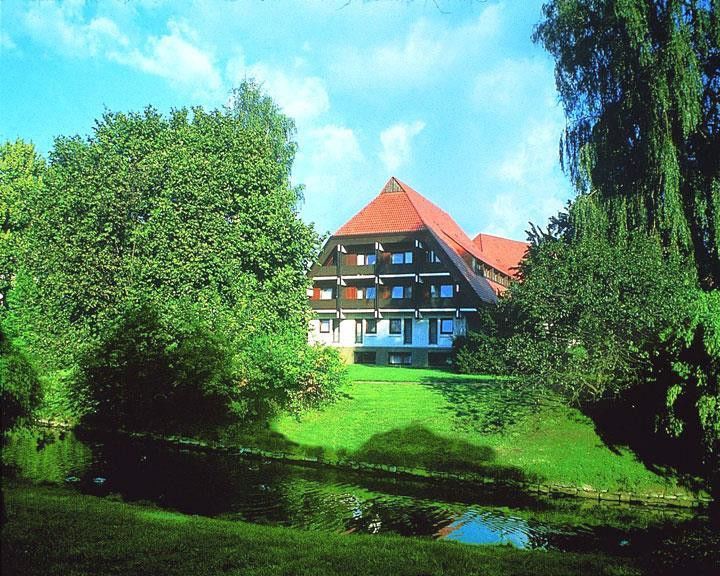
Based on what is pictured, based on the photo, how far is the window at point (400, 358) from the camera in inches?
2039

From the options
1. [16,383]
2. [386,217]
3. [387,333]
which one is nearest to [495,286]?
[387,333]

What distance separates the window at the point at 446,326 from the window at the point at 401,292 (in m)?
3.55

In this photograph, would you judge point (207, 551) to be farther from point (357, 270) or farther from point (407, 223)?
point (357, 270)

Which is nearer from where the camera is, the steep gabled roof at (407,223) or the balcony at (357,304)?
the steep gabled roof at (407,223)

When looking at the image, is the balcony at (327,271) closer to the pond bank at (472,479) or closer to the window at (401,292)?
the window at (401,292)

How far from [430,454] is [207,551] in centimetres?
1426

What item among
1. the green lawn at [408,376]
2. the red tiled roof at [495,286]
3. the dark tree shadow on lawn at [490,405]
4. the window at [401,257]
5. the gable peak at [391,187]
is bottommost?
the dark tree shadow on lawn at [490,405]

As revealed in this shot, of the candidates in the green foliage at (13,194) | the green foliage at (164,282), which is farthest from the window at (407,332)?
the green foliage at (13,194)

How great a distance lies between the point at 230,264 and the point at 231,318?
2.64m

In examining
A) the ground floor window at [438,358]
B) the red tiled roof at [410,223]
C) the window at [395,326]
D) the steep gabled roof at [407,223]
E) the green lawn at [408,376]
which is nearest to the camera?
the green lawn at [408,376]

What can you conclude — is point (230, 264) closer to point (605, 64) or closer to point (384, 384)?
point (384, 384)

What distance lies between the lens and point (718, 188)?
25.7 metres

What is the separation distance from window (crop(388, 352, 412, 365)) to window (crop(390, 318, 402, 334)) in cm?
189

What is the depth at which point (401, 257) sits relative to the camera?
51.7m
